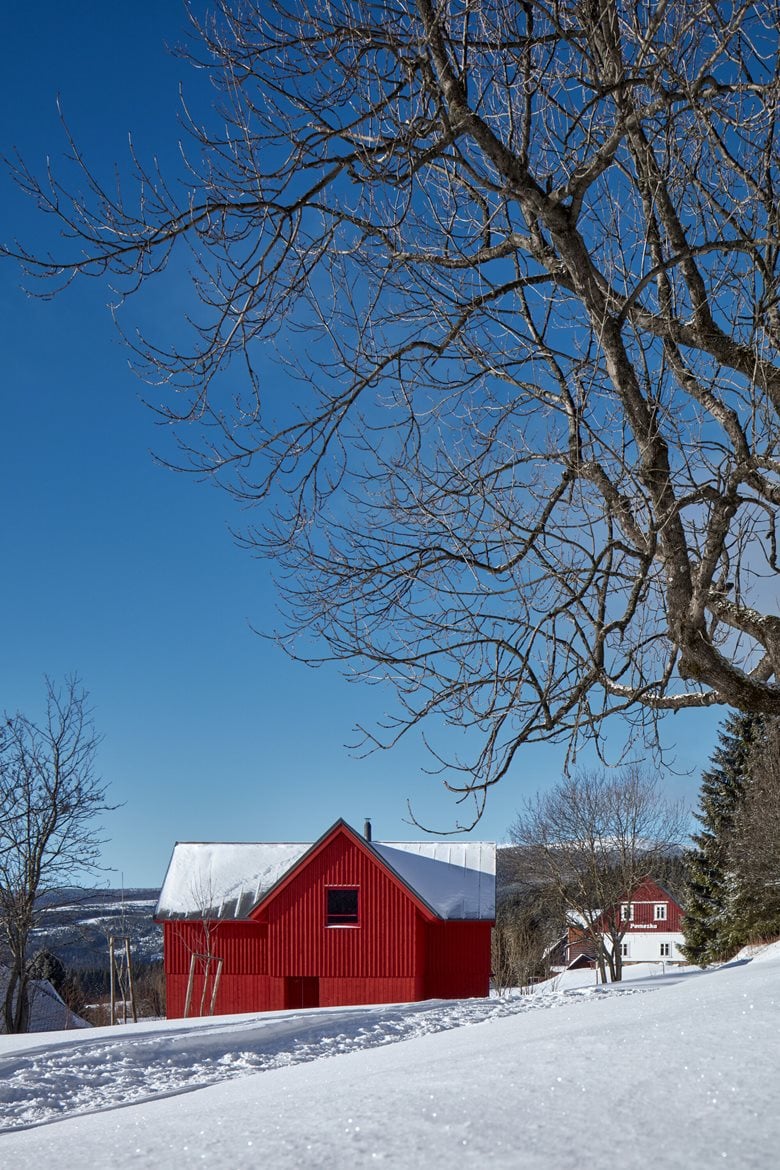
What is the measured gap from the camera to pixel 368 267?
→ 22.3 feet

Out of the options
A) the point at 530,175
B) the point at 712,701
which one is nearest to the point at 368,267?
the point at 530,175

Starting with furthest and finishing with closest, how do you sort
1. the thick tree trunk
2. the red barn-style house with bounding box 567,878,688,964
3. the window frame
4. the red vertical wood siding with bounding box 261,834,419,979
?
the red barn-style house with bounding box 567,878,688,964 → the window frame → the red vertical wood siding with bounding box 261,834,419,979 → the thick tree trunk

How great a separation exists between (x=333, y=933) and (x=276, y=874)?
289 cm

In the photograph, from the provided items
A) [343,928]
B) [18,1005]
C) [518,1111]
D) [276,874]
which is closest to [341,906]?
[343,928]

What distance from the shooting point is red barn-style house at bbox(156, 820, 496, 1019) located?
86.3 ft

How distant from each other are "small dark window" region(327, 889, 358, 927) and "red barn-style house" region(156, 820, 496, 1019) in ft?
0.09

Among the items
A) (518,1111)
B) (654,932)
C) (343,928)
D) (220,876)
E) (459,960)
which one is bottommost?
(654,932)

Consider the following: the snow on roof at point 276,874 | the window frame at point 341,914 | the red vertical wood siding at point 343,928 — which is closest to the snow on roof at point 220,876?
the snow on roof at point 276,874

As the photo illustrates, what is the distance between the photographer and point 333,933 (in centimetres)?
2661

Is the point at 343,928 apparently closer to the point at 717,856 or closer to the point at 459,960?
the point at 459,960

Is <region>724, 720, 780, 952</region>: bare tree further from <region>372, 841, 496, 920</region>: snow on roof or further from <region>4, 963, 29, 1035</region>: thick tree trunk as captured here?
<region>4, 963, 29, 1035</region>: thick tree trunk

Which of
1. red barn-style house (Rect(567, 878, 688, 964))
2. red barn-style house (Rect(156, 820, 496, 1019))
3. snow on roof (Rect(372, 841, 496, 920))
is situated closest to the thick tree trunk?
red barn-style house (Rect(156, 820, 496, 1019))

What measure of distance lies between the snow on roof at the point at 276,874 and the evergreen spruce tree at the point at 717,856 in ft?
35.0

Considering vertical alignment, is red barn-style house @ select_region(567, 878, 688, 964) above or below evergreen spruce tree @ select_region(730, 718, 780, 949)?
below
